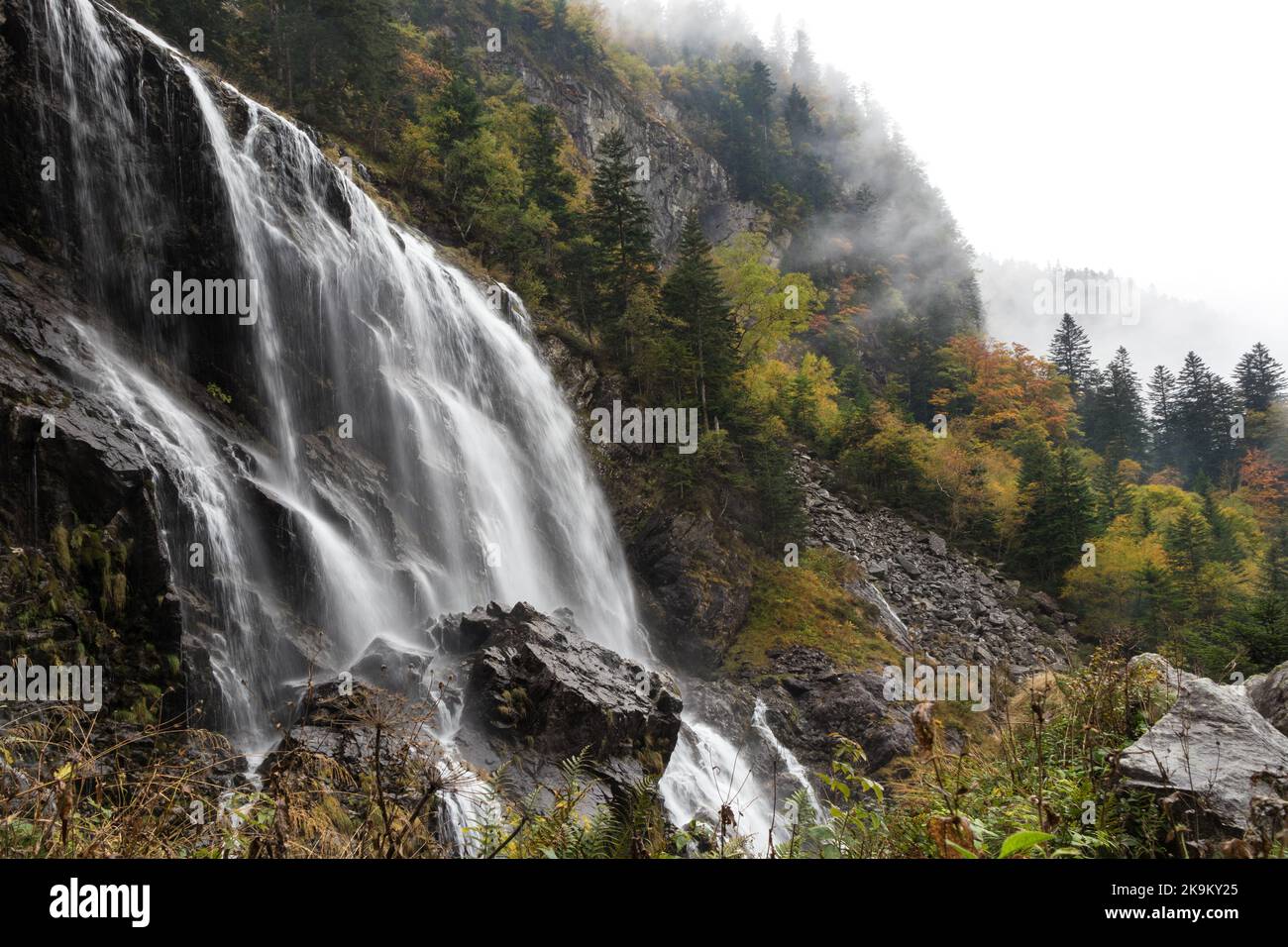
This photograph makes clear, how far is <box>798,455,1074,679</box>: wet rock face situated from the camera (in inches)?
1133

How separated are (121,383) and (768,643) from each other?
64.9 feet

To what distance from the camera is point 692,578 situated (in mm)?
25297

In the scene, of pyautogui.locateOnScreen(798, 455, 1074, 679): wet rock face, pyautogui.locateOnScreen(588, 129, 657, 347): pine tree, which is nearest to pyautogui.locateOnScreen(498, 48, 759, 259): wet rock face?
pyautogui.locateOnScreen(588, 129, 657, 347): pine tree

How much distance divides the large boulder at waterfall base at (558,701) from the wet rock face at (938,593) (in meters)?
16.3

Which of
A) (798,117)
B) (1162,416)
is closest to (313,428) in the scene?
(1162,416)

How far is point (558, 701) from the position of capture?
1248 centimetres

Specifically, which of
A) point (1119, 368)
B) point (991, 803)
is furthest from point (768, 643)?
point (1119, 368)

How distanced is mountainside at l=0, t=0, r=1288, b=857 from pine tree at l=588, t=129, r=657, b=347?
163 mm
